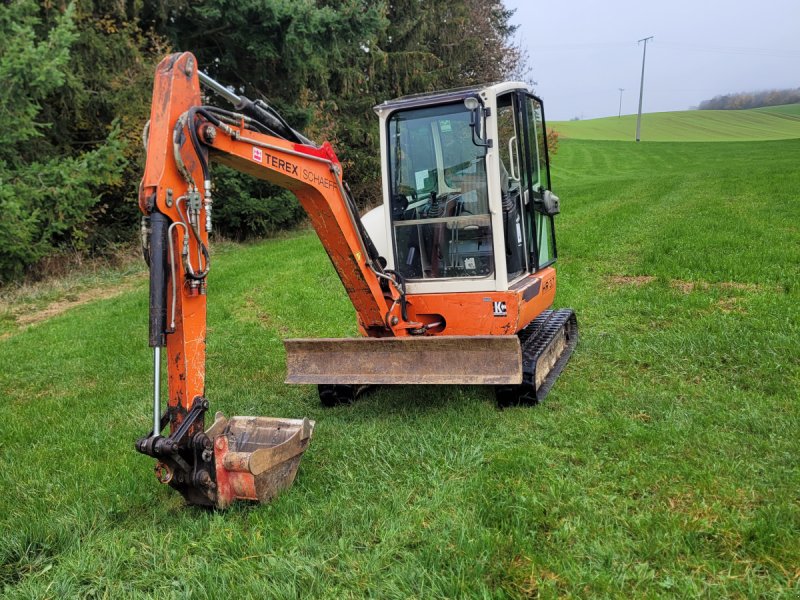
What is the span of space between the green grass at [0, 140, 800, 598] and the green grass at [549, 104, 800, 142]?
51.5 meters

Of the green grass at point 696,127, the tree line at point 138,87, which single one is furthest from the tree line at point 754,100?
the tree line at point 138,87

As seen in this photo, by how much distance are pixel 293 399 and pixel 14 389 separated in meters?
3.35

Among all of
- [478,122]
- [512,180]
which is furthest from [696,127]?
[478,122]

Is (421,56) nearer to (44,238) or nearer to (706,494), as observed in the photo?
(44,238)

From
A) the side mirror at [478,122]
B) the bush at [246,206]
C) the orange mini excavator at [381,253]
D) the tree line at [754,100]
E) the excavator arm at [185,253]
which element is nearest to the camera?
the excavator arm at [185,253]

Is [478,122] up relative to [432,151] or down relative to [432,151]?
up

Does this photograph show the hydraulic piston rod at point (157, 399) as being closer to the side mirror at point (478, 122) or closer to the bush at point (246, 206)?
the side mirror at point (478, 122)

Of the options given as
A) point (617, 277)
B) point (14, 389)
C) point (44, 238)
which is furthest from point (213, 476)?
point (44, 238)

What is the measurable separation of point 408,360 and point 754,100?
9832 centimetres

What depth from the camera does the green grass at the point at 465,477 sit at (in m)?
2.93

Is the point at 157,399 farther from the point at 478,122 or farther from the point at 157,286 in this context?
the point at 478,122

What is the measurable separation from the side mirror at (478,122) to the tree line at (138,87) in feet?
27.8

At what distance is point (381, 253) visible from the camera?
18.6ft

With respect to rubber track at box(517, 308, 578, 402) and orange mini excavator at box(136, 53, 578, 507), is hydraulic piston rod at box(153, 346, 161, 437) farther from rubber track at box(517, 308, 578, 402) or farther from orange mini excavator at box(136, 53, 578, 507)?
rubber track at box(517, 308, 578, 402)
